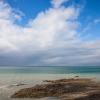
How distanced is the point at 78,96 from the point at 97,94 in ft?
8.54

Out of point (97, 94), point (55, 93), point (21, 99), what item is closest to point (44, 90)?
point (55, 93)

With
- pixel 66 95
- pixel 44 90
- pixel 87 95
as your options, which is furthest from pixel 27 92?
pixel 87 95

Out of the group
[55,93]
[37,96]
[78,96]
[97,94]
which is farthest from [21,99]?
[97,94]

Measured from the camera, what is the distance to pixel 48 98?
35.2m

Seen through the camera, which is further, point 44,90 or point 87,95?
point 44,90

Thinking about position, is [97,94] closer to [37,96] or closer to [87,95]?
[87,95]

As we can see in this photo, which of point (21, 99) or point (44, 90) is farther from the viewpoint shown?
point (44, 90)

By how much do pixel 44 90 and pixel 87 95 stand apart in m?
7.48

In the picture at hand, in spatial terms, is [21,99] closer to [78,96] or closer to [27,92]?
[27,92]

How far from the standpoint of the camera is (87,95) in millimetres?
35375

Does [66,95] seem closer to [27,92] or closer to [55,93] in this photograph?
[55,93]

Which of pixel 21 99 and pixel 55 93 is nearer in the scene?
pixel 21 99

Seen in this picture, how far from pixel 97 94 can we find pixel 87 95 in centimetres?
136

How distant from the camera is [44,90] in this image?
4003 cm
